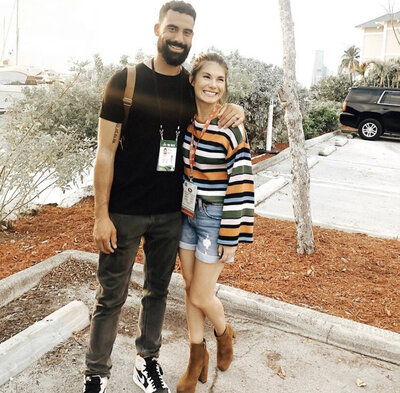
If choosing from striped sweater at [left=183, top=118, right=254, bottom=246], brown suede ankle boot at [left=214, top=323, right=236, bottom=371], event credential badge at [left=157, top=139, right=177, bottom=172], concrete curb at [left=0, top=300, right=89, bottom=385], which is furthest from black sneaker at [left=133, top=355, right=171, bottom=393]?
event credential badge at [left=157, top=139, right=177, bottom=172]

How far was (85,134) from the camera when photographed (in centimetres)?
654

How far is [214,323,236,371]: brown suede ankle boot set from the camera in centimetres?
273

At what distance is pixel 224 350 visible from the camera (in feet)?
9.02

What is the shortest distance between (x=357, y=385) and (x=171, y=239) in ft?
4.80

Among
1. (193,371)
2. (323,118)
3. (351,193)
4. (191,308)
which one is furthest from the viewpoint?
(323,118)

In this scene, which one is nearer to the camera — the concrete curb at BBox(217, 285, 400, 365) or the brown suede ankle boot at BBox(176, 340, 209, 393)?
the brown suede ankle boot at BBox(176, 340, 209, 393)

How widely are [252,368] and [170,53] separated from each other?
6.55 feet

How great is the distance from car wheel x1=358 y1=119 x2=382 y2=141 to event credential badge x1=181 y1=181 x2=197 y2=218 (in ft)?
49.0

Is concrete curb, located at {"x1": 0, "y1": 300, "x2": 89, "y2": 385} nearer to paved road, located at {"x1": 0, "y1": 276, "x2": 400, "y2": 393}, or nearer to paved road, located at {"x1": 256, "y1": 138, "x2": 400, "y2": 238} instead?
paved road, located at {"x1": 0, "y1": 276, "x2": 400, "y2": 393}

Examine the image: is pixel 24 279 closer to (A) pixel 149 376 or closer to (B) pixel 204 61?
(A) pixel 149 376

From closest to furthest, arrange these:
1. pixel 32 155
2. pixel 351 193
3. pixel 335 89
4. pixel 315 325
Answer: pixel 315 325
pixel 32 155
pixel 351 193
pixel 335 89

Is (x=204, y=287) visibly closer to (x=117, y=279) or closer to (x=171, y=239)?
(x=171, y=239)

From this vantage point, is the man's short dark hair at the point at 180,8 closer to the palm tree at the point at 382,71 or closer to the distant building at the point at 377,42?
the palm tree at the point at 382,71

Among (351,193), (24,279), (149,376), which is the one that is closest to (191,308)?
(149,376)
